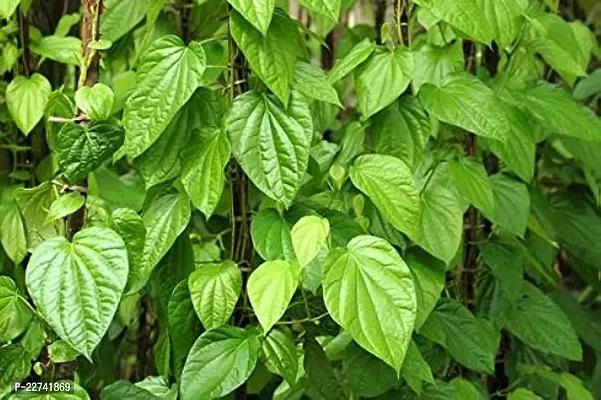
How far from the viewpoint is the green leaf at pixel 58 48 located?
3.99 ft

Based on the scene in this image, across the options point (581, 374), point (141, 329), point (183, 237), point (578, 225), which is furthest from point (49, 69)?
point (581, 374)

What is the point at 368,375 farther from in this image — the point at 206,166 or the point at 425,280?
the point at 206,166

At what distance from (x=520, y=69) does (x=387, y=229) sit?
1.40ft

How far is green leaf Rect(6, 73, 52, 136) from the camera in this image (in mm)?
1176

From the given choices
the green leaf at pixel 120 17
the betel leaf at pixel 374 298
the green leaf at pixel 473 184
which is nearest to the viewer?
the betel leaf at pixel 374 298

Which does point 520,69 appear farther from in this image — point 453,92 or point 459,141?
point 453,92

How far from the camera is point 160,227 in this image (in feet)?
3.04

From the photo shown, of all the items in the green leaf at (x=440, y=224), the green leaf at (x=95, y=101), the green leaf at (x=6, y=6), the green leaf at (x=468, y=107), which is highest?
the green leaf at (x=6, y=6)

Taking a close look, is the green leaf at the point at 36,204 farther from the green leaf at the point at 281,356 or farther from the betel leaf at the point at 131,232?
the green leaf at the point at 281,356

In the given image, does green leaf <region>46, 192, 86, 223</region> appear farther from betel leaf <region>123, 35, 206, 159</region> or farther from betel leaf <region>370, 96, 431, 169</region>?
betel leaf <region>370, 96, 431, 169</region>

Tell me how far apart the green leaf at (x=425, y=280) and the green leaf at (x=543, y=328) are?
0.26 metres

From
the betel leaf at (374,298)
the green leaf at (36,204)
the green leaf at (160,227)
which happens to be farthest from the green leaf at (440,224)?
the green leaf at (36,204)

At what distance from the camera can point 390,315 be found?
0.81 m

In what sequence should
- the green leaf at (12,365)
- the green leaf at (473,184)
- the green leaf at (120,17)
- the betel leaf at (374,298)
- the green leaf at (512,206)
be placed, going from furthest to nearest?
the green leaf at (120,17), the green leaf at (512,206), the green leaf at (473,184), the green leaf at (12,365), the betel leaf at (374,298)
